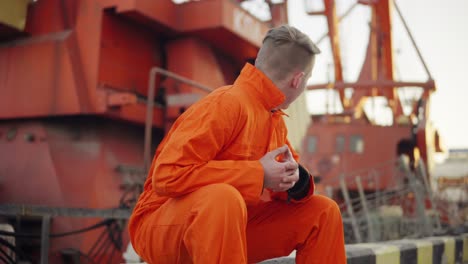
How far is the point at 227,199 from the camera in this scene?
1.63 m

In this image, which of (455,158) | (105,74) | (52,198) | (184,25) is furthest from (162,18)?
(455,158)

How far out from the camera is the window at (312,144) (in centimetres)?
1480

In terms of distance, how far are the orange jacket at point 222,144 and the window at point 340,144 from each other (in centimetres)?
1291

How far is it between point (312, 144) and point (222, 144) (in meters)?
13.3

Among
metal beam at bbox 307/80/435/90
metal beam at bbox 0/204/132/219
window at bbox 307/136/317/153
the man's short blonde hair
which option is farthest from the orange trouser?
window at bbox 307/136/317/153

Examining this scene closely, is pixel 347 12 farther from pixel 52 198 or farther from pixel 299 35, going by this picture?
pixel 299 35

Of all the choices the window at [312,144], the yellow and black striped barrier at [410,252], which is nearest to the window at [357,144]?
the window at [312,144]

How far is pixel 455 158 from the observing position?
158 feet

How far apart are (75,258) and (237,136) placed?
305 cm

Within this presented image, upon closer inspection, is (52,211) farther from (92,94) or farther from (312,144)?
(312,144)

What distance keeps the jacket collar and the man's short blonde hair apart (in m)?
0.04

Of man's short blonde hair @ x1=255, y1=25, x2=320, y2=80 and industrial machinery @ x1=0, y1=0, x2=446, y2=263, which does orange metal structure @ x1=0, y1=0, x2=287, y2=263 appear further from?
man's short blonde hair @ x1=255, y1=25, x2=320, y2=80

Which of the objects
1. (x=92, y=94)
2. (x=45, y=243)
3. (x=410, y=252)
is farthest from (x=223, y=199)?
(x=92, y=94)

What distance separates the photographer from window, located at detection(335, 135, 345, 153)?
47.7 feet
